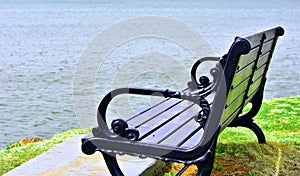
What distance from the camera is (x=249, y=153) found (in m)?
5.81

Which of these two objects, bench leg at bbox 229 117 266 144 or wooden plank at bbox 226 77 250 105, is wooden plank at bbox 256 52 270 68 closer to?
wooden plank at bbox 226 77 250 105

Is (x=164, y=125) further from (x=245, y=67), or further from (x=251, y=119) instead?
(x=251, y=119)

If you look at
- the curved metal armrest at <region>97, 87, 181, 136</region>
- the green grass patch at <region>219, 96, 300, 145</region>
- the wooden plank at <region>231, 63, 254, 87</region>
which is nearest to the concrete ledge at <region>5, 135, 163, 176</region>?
the curved metal armrest at <region>97, 87, 181, 136</region>

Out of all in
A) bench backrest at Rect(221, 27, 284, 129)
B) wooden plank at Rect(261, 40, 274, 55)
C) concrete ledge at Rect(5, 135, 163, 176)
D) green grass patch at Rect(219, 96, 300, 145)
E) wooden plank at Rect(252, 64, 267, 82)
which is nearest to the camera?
bench backrest at Rect(221, 27, 284, 129)

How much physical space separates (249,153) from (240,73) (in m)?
1.80

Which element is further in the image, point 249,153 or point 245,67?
point 249,153

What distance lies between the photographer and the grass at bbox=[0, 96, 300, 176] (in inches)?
213

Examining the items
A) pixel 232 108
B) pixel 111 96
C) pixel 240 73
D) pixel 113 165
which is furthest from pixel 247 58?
pixel 113 165

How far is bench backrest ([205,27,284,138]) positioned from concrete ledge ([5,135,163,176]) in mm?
956

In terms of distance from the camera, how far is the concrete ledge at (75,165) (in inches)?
195

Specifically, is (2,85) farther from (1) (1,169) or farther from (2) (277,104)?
(1) (1,169)

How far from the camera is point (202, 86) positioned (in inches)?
239

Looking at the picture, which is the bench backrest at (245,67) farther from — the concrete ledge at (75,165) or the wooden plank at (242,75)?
the concrete ledge at (75,165)

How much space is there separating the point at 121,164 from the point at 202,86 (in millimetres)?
1487
